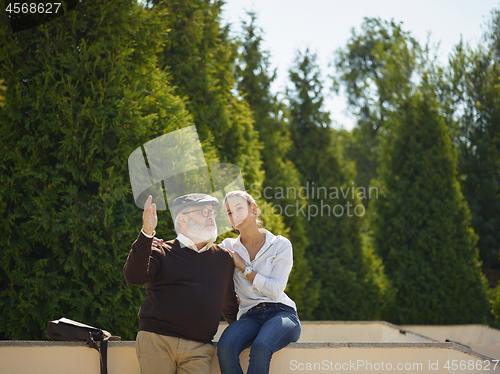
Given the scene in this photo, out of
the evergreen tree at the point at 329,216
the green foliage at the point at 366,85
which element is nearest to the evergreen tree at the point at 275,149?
the evergreen tree at the point at 329,216

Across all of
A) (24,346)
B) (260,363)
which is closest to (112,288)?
(24,346)

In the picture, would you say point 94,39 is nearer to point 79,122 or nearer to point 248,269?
point 79,122

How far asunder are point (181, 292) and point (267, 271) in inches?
24.9

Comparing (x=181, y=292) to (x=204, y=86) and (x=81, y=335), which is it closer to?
(x=81, y=335)

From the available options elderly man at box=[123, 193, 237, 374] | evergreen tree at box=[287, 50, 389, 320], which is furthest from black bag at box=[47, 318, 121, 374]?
evergreen tree at box=[287, 50, 389, 320]

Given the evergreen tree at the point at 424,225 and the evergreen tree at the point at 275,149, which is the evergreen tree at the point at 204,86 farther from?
the evergreen tree at the point at 424,225

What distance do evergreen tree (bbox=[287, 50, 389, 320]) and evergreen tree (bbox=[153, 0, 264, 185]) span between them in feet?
9.17

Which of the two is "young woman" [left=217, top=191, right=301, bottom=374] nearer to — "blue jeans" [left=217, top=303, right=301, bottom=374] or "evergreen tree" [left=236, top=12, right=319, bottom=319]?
"blue jeans" [left=217, top=303, right=301, bottom=374]

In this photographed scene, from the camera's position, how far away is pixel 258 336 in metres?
2.93

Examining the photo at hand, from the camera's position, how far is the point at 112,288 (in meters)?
4.30

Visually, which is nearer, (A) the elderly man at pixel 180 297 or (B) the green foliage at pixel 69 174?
(A) the elderly man at pixel 180 297

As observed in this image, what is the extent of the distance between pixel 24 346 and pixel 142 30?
3252 millimetres

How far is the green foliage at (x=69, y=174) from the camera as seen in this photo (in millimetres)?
4145

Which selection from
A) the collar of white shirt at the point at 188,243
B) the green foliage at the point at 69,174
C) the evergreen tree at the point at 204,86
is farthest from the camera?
the evergreen tree at the point at 204,86
